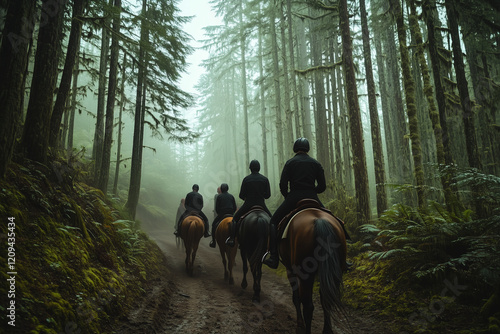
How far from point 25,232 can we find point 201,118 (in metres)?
39.1

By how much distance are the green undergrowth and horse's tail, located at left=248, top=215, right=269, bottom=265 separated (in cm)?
266

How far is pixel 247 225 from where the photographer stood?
21.0 feet

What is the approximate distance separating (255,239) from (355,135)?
5.20 metres

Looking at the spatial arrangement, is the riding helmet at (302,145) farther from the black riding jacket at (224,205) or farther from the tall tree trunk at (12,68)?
the tall tree trunk at (12,68)

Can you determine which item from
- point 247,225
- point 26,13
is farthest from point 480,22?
point 26,13

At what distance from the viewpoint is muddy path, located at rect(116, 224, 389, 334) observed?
14.1 feet

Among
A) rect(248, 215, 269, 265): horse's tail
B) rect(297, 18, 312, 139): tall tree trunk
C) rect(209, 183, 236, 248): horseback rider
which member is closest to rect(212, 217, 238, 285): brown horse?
rect(209, 183, 236, 248): horseback rider

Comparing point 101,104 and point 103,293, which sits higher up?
point 101,104

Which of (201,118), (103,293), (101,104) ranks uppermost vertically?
(201,118)

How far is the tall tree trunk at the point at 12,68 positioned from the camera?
14.1 feet

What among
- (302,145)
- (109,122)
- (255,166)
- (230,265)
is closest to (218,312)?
(230,265)

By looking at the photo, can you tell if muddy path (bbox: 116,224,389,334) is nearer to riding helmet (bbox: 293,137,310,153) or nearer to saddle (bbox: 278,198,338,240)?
saddle (bbox: 278,198,338,240)

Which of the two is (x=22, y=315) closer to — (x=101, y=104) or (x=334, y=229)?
(x=334, y=229)

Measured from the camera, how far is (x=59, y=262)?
3912 millimetres
